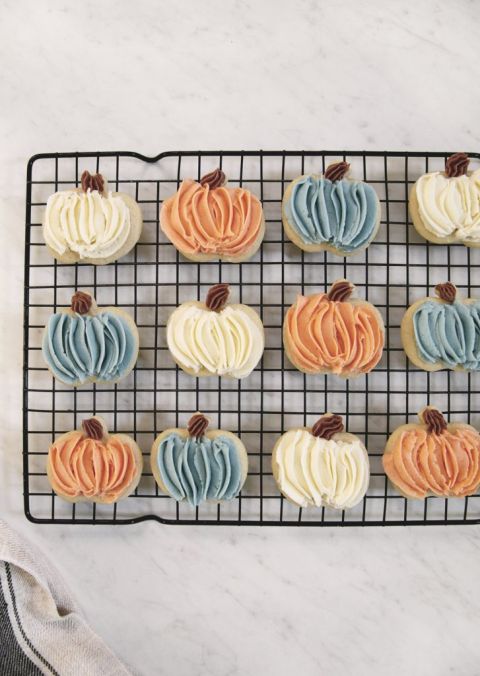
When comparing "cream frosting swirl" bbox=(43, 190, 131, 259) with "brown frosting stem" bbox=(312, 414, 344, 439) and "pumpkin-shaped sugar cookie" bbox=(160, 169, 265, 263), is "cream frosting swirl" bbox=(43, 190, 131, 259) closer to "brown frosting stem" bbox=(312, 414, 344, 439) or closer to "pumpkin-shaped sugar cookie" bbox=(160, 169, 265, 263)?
"pumpkin-shaped sugar cookie" bbox=(160, 169, 265, 263)

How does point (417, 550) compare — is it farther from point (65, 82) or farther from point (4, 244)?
point (65, 82)

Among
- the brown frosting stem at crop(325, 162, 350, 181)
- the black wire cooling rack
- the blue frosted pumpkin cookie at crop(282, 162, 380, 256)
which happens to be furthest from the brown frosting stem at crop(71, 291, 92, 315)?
the brown frosting stem at crop(325, 162, 350, 181)

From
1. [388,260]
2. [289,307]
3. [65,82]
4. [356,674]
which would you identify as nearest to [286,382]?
[289,307]

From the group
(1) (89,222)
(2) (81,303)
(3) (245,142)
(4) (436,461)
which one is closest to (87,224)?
(1) (89,222)

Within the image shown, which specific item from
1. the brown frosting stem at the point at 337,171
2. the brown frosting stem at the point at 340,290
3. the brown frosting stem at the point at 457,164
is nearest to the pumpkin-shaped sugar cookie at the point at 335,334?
the brown frosting stem at the point at 340,290

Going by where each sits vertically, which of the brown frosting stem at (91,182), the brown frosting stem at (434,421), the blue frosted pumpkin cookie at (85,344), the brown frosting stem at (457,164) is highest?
the brown frosting stem at (457,164)

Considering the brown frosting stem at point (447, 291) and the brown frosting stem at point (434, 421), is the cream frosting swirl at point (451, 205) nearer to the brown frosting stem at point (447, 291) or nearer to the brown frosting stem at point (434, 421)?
the brown frosting stem at point (447, 291)
